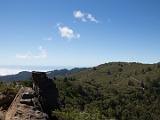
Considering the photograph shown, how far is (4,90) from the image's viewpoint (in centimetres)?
5044

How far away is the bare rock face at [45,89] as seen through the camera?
53066 millimetres

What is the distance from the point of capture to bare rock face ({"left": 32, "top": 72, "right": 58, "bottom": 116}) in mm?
53066

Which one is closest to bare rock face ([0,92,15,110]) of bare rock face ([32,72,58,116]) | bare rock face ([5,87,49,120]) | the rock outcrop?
the rock outcrop

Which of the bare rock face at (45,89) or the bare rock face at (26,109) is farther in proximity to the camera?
the bare rock face at (45,89)

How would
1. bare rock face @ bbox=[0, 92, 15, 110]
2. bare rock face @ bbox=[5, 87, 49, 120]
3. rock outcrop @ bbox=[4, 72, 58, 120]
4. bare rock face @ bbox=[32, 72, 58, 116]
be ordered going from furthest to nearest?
bare rock face @ bbox=[32, 72, 58, 116] → bare rock face @ bbox=[0, 92, 15, 110] → rock outcrop @ bbox=[4, 72, 58, 120] → bare rock face @ bbox=[5, 87, 49, 120]

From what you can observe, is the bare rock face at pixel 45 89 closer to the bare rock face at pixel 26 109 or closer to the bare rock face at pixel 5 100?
the bare rock face at pixel 5 100

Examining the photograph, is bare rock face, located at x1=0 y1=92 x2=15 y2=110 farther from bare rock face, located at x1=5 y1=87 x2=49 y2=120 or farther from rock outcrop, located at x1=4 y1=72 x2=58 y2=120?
bare rock face, located at x1=5 y1=87 x2=49 y2=120

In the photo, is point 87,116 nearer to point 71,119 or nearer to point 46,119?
point 71,119

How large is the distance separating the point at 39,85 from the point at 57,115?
9499 millimetres

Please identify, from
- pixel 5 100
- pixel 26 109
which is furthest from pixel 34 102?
pixel 5 100

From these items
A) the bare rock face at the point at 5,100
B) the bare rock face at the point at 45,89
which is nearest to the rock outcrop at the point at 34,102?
the bare rock face at the point at 45,89

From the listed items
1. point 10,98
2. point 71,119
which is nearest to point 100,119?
point 71,119

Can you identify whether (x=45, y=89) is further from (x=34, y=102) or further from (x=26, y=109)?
(x=26, y=109)

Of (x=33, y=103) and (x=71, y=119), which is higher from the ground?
(x=33, y=103)
